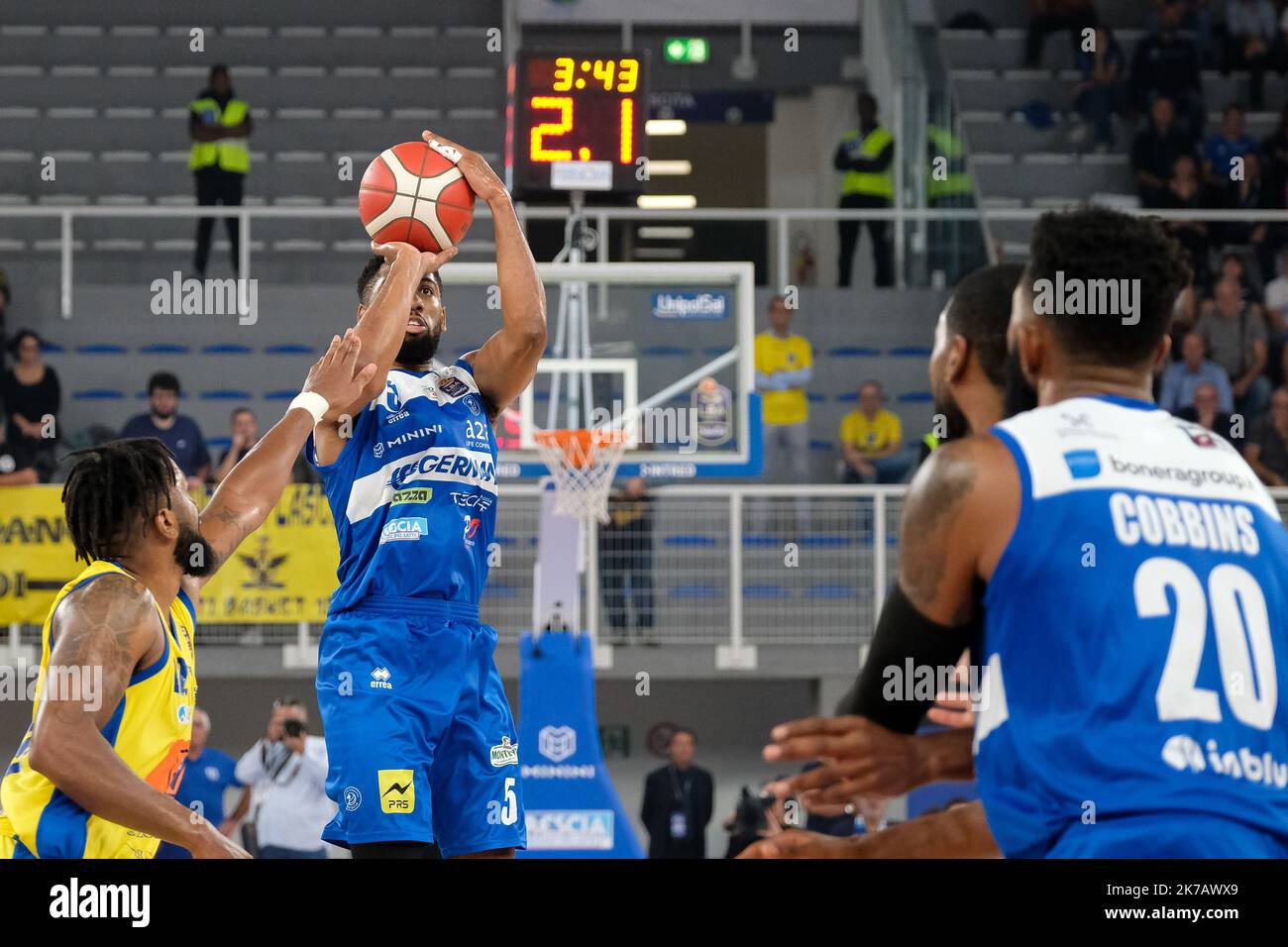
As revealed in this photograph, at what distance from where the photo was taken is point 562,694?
30.1 feet

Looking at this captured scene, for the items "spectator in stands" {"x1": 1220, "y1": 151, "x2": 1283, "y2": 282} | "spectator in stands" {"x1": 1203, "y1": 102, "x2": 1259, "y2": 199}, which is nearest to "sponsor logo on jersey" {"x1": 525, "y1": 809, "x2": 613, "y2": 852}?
"spectator in stands" {"x1": 1220, "y1": 151, "x2": 1283, "y2": 282}

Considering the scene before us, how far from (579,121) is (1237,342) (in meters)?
6.47

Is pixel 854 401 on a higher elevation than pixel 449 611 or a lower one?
higher

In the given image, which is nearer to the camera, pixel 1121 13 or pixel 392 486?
pixel 392 486

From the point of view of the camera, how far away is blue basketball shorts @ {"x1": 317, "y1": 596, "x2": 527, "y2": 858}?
4605mm

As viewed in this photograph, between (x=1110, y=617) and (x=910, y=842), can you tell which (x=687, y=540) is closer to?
(x=910, y=842)

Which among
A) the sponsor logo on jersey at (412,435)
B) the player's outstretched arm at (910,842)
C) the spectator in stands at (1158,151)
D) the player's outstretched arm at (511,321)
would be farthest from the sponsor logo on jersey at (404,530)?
the spectator in stands at (1158,151)

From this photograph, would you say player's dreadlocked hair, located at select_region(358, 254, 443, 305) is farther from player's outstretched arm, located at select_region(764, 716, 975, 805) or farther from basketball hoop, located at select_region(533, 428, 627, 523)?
basketball hoop, located at select_region(533, 428, 627, 523)

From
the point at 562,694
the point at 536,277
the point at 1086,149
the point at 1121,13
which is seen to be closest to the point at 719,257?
the point at 1086,149

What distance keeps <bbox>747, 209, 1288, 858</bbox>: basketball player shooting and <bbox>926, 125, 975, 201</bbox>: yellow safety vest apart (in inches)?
528

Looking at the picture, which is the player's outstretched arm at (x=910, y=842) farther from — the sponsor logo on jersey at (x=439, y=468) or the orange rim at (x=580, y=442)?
the orange rim at (x=580, y=442)

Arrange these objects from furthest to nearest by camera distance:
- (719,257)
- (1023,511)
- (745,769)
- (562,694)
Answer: (719,257)
(745,769)
(562,694)
(1023,511)

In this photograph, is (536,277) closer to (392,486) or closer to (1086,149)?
(392,486)
